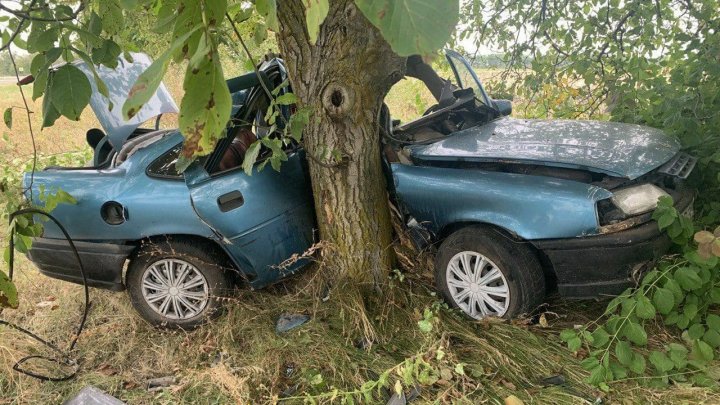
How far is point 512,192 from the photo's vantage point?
2652 mm

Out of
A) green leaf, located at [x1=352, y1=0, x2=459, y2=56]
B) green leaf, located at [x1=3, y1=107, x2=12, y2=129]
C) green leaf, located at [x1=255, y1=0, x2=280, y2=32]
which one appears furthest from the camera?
green leaf, located at [x1=3, y1=107, x2=12, y2=129]

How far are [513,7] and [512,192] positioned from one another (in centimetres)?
288

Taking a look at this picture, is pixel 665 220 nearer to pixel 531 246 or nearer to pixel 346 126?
pixel 531 246

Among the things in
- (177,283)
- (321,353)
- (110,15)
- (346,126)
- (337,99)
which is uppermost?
(110,15)

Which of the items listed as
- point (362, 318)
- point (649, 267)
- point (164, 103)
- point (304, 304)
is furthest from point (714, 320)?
point (164, 103)

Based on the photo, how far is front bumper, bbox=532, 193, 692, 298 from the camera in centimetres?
247

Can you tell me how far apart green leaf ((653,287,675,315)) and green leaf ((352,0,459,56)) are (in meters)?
2.27

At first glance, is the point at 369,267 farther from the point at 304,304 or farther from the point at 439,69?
the point at 439,69

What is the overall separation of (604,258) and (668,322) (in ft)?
1.76

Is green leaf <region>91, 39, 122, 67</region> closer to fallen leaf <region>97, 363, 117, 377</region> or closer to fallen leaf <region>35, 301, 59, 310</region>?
fallen leaf <region>97, 363, 117, 377</region>

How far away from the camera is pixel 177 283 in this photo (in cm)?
329

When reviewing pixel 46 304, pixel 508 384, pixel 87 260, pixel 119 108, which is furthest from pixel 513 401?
pixel 46 304

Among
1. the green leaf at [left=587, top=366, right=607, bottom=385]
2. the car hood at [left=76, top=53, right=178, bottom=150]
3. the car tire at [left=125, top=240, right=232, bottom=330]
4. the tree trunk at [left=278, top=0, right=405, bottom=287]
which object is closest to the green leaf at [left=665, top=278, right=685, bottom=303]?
the green leaf at [left=587, top=366, right=607, bottom=385]

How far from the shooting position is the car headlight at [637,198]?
2.50 meters
